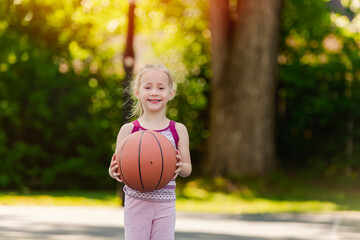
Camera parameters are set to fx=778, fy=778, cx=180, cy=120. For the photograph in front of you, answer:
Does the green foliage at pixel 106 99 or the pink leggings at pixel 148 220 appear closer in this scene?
the pink leggings at pixel 148 220

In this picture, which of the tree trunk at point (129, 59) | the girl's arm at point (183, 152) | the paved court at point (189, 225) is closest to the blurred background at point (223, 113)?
the tree trunk at point (129, 59)

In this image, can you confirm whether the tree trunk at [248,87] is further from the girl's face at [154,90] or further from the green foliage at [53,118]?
the girl's face at [154,90]

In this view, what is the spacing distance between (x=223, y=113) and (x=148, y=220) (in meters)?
14.4

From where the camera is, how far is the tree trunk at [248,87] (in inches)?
740

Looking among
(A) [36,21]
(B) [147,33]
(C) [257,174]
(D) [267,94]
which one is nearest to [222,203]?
(C) [257,174]

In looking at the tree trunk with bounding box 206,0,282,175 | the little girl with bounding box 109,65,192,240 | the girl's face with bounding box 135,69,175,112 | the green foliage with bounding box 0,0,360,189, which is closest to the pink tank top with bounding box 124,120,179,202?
the little girl with bounding box 109,65,192,240

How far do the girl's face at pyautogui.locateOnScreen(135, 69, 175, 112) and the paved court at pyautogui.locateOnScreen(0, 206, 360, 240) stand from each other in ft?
14.9

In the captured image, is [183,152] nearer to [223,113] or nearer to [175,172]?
[175,172]

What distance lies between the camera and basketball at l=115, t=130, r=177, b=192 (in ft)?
16.3

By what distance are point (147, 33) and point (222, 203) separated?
12617 mm

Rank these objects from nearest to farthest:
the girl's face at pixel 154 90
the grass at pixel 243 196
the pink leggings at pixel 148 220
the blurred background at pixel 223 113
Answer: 1. the pink leggings at pixel 148 220
2. the girl's face at pixel 154 90
3. the grass at pixel 243 196
4. the blurred background at pixel 223 113

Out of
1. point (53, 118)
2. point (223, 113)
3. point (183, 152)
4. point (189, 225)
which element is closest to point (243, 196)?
point (223, 113)

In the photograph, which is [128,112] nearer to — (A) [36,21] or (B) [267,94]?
(B) [267,94]

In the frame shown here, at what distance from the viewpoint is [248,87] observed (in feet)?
61.9
